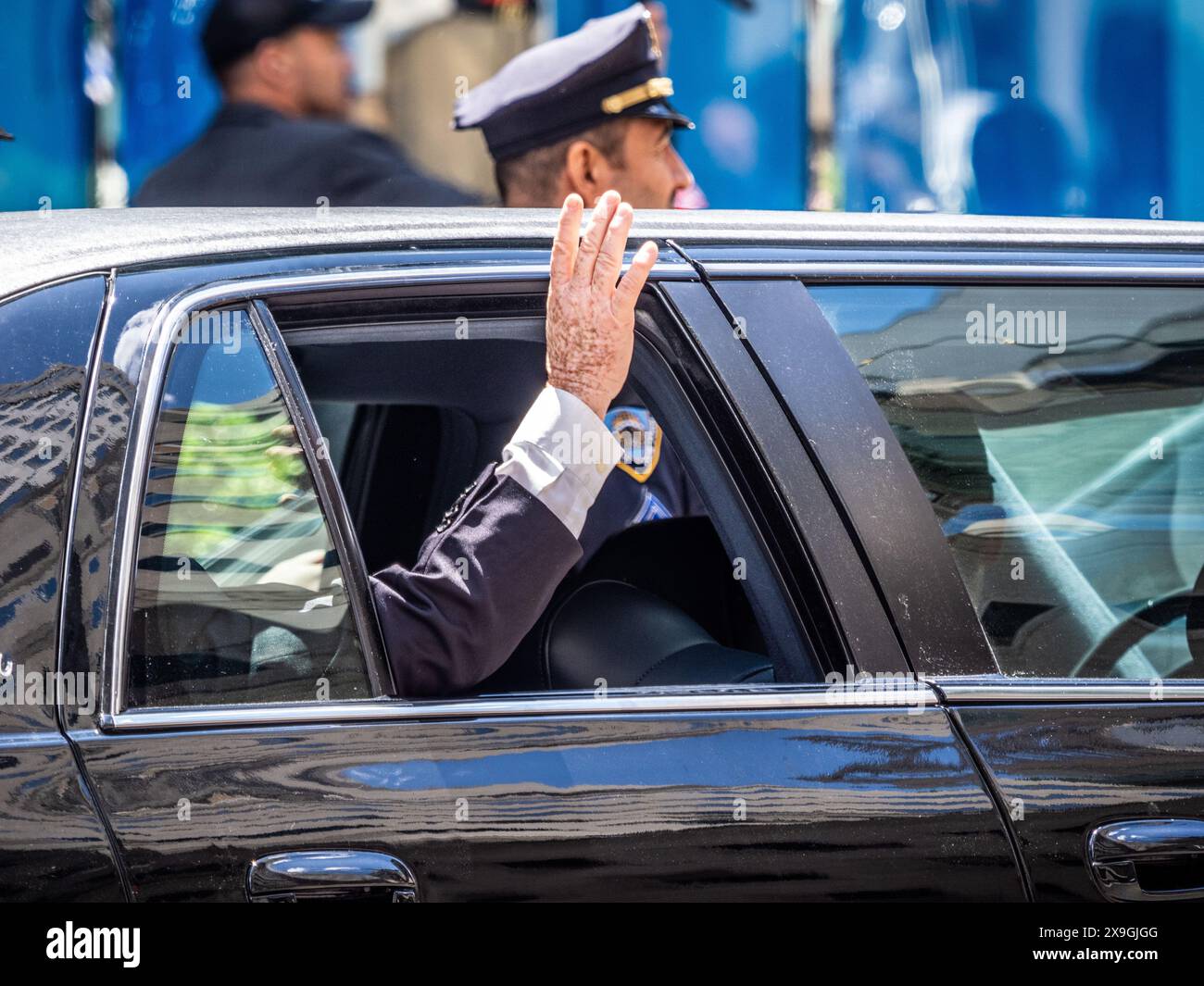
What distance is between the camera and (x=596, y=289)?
1.52 metres

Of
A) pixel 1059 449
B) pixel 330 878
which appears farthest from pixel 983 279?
pixel 330 878

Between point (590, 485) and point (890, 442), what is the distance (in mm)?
340

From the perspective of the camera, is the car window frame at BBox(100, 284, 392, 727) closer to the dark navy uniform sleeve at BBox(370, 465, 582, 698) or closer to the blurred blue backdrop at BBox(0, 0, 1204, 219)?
the dark navy uniform sleeve at BBox(370, 465, 582, 698)

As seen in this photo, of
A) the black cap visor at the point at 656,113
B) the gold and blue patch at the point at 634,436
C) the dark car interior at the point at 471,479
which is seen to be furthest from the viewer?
the black cap visor at the point at 656,113

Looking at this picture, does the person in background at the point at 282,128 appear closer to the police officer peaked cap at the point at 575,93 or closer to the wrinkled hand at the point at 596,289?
the police officer peaked cap at the point at 575,93

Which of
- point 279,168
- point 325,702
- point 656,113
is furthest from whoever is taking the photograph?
point 279,168

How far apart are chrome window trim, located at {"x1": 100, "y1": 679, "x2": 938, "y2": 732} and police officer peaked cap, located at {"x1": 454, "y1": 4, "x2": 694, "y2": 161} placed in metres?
1.75

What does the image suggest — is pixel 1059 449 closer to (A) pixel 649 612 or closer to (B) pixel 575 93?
(A) pixel 649 612

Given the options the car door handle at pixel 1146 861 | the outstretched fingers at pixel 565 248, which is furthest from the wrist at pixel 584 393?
the car door handle at pixel 1146 861

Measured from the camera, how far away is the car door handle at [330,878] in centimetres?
126

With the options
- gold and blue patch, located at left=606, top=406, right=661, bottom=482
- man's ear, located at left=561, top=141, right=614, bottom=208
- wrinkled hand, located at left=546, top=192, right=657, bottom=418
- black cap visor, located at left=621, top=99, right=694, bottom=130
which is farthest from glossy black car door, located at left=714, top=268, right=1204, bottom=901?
black cap visor, located at left=621, top=99, right=694, bottom=130

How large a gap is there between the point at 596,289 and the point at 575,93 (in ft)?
5.07

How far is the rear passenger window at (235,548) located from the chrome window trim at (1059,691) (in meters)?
0.62
